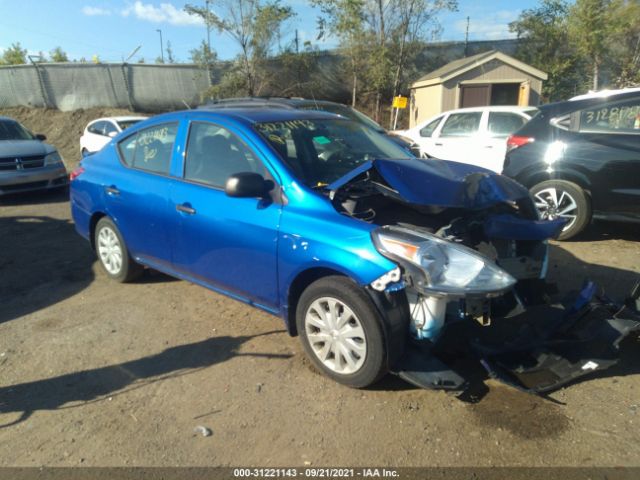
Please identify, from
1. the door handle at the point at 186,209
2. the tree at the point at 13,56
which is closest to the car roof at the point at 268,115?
the door handle at the point at 186,209

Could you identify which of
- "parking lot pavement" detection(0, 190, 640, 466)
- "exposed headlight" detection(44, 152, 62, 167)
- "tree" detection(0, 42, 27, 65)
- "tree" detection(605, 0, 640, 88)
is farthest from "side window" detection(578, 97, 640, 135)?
"tree" detection(0, 42, 27, 65)

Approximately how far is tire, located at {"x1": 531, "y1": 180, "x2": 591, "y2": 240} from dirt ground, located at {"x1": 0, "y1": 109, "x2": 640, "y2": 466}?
1607 millimetres

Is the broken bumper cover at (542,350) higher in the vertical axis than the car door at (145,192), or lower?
lower

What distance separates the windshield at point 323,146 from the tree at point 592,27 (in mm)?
19450

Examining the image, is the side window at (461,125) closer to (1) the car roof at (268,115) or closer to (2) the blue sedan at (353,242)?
(2) the blue sedan at (353,242)

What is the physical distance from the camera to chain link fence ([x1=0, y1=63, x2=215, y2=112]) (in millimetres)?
19672

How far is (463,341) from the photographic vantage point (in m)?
3.27

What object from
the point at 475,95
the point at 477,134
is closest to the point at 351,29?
the point at 475,95

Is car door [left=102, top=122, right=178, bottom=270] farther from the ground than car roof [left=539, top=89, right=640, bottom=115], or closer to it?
closer to it

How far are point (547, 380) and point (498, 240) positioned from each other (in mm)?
923

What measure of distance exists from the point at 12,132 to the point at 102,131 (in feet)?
8.56

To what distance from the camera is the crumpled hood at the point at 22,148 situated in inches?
365

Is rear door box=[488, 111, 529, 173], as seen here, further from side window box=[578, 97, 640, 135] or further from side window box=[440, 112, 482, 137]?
side window box=[578, 97, 640, 135]

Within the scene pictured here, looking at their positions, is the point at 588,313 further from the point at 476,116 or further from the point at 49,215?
the point at 49,215
